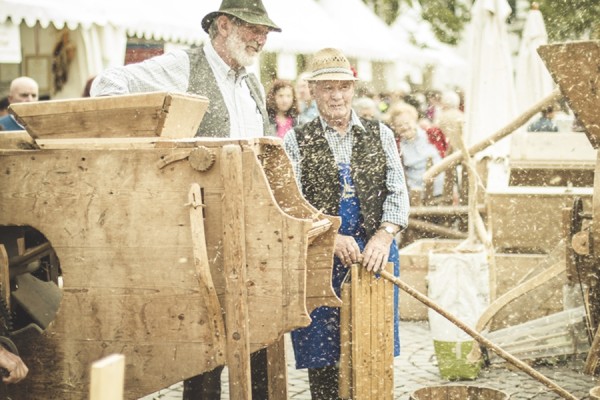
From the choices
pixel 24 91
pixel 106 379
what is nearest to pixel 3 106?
pixel 24 91

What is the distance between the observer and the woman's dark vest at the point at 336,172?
14.2 feet

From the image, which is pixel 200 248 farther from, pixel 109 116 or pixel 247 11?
pixel 247 11

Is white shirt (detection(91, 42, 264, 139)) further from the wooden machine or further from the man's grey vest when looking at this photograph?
the wooden machine

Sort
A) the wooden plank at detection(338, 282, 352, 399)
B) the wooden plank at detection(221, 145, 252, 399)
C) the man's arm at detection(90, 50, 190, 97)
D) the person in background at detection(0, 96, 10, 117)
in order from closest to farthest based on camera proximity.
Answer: the wooden plank at detection(221, 145, 252, 399) → the man's arm at detection(90, 50, 190, 97) → the wooden plank at detection(338, 282, 352, 399) → the person in background at detection(0, 96, 10, 117)

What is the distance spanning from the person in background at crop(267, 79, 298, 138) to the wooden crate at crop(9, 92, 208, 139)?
4.93 metres

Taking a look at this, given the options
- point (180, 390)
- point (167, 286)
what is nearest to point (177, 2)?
point (180, 390)

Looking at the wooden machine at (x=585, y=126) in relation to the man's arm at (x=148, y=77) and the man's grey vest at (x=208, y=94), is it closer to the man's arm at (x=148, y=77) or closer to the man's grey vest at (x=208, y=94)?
the man's grey vest at (x=208, y=94)

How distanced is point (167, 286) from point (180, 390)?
98.2 inches

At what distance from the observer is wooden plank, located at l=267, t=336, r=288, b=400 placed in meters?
4.02

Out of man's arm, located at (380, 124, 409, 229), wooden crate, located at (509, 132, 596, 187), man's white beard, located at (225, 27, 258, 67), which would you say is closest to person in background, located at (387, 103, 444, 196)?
wooden crate, located at (509, 132, 596, 187)

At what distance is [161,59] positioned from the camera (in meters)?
4.01

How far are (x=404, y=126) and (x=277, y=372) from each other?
6.35m

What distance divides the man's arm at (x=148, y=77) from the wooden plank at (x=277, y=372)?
126 centimetres

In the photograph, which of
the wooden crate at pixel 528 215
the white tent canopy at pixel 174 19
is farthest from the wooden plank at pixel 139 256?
the white tent canopy at pixel 174 19
